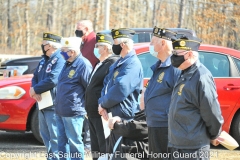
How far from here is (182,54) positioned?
4539 millimetres

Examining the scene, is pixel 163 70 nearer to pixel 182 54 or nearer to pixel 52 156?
pixel 182 54

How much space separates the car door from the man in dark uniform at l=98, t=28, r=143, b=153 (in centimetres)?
274

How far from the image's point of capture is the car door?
27.4 feet

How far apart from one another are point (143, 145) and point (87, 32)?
11.6 feet

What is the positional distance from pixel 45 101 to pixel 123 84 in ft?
5.94

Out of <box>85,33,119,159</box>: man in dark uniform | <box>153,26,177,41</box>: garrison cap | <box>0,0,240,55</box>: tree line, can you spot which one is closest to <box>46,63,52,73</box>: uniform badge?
<box>85,33,119,159</box>: man in dark uniform

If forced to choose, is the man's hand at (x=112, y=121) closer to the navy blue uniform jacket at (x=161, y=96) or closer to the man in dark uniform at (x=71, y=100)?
the navy blue uniform jacket at (x=161, y=96)

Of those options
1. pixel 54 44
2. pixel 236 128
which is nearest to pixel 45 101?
pixel 54 44

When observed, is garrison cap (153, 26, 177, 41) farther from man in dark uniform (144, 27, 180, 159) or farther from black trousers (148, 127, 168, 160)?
black trousers (148, 127, 168, 160)

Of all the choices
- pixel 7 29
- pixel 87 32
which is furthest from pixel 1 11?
pixel 87 32

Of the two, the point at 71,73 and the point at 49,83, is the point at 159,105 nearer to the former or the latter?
the point at 71,73

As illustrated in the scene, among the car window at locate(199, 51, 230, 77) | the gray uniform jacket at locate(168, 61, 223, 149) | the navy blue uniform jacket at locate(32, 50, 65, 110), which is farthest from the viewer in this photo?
the car window at locate(199, 51, 230, 77)

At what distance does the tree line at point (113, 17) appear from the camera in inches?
1454

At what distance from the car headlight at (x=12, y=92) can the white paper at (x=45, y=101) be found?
56.9 inches
